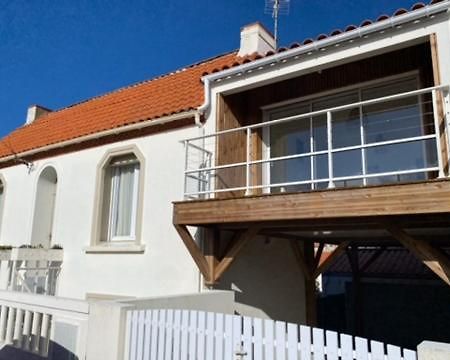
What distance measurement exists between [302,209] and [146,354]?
10.4 feet

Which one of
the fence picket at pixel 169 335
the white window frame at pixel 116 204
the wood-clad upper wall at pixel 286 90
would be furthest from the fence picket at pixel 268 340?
the white window frame at pixel 116 204

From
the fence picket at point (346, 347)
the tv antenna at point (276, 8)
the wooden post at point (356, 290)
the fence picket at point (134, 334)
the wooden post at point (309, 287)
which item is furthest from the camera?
the wooden post at point (356, 290)

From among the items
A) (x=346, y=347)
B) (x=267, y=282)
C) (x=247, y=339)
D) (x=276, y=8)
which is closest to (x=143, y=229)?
(x=267, y=282)

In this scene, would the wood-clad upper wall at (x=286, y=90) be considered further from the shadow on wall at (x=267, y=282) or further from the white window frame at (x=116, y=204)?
the white window frame at (x=116, y=204)

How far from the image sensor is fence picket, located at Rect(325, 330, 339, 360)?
14.0 feet

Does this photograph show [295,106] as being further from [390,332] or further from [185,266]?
[390,332]

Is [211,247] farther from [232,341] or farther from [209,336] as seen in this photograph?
[232,341]

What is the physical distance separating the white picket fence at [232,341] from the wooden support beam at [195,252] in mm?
2335

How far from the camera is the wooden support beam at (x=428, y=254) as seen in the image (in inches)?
229

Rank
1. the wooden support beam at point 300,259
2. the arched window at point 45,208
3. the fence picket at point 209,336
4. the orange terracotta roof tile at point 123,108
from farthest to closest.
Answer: the arched window at point 45,208, the wooden support beam at point 300,259, the orange terracotta roof tile at point 123,108, the fence picket at point 209,336

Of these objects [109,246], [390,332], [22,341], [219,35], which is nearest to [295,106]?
[109,246]

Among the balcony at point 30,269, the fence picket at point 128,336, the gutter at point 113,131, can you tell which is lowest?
the fence picket at point 128,336

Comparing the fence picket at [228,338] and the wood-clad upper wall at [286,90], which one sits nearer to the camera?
the fence picket at [228,338]

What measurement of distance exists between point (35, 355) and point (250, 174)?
5.43m
